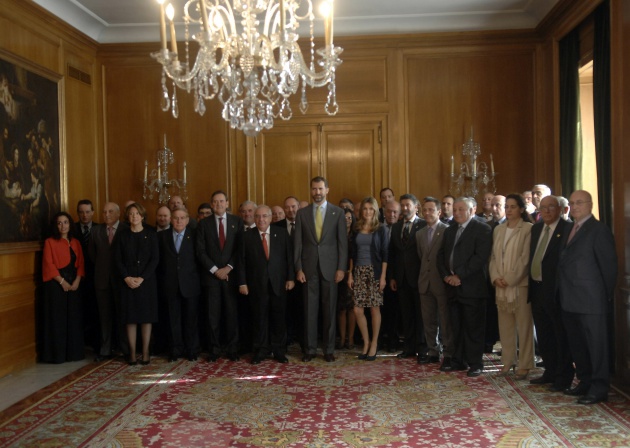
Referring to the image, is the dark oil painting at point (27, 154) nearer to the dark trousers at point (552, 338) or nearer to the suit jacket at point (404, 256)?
the suit jacket at point (404, 256)

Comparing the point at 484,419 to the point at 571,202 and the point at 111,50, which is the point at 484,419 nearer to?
the point at 571,202

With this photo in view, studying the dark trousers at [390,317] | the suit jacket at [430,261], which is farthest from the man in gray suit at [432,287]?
the dark trousers at [390,317]

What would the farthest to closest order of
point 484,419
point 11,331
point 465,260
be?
point 11,331, point 465,260, point 484,419

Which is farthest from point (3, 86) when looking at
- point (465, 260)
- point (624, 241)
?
point (624, 241)

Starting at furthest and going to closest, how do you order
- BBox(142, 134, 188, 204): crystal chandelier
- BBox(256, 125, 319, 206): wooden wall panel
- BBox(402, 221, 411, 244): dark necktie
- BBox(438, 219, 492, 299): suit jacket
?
BBox(256, 125, 319, 206): wooden wall panel
BBox(142, 134, 188, 204): crystal chandelier
BBox(402, 221, 411, 244): dark necktie
BBox(438, 219, 492, 299): suit jacket

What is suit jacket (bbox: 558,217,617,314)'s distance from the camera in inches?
206

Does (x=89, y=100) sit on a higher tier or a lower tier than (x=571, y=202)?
higher

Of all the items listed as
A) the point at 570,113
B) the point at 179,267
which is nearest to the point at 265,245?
the point at 179,267

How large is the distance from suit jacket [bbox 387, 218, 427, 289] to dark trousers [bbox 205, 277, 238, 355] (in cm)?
172

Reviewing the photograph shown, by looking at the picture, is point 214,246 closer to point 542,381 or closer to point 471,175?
point 542,381

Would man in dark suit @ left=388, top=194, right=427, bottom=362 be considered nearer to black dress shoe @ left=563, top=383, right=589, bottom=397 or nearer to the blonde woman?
the blonde woman

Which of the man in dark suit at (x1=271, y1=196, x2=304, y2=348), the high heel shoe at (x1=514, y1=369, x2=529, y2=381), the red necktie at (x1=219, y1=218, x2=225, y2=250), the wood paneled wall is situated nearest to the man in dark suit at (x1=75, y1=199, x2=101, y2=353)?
the wood paneled wall

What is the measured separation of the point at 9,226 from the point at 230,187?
10.4 ft

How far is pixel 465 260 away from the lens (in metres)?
6.24
